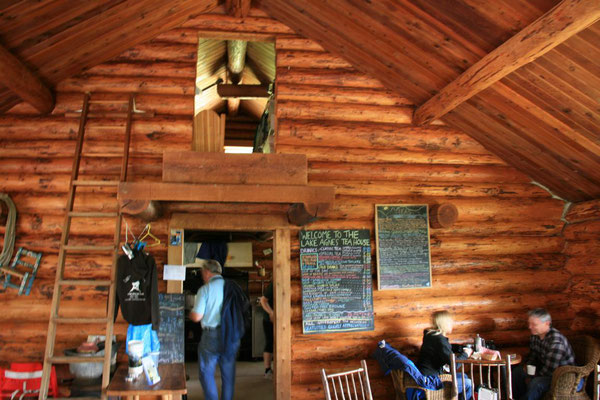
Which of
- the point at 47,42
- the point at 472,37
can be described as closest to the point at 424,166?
the point at 472,37

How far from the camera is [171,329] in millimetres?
5633

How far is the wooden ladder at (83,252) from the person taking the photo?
→ 491 centimetres

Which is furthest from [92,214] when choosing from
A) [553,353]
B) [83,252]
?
[553,353]

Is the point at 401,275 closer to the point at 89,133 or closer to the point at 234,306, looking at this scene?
the point at 234,306

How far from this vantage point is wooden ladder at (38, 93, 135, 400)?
4.91 metres

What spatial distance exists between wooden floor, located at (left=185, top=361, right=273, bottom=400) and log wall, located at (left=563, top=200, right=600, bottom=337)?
4954 millimetres

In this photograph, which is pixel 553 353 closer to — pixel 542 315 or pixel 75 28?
pixel 542 315

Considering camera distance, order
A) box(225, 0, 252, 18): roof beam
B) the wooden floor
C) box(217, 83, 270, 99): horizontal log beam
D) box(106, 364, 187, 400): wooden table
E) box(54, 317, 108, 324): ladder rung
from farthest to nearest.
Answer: box(217, 83, 270, 99): horizontal log beam, the wooden floor, box(225, 0, 252, 18): roof beam, box(54, 317, 108, 324): ladder rung, box(106, 364, 187, 400): wooden table

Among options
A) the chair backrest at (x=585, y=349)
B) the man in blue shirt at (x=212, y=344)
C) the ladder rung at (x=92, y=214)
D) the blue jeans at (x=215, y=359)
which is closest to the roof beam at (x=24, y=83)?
the ladder rung at (x=92, y=214)

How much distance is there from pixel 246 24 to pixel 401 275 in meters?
4.27

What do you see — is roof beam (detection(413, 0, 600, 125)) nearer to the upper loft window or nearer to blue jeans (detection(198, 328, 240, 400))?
the upper loft window

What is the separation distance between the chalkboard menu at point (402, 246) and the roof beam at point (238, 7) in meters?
3.39

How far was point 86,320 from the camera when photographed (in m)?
5.01

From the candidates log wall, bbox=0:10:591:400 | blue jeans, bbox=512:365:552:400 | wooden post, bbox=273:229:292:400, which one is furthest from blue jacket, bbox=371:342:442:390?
blue jeans, bbox=512:365:552:400
